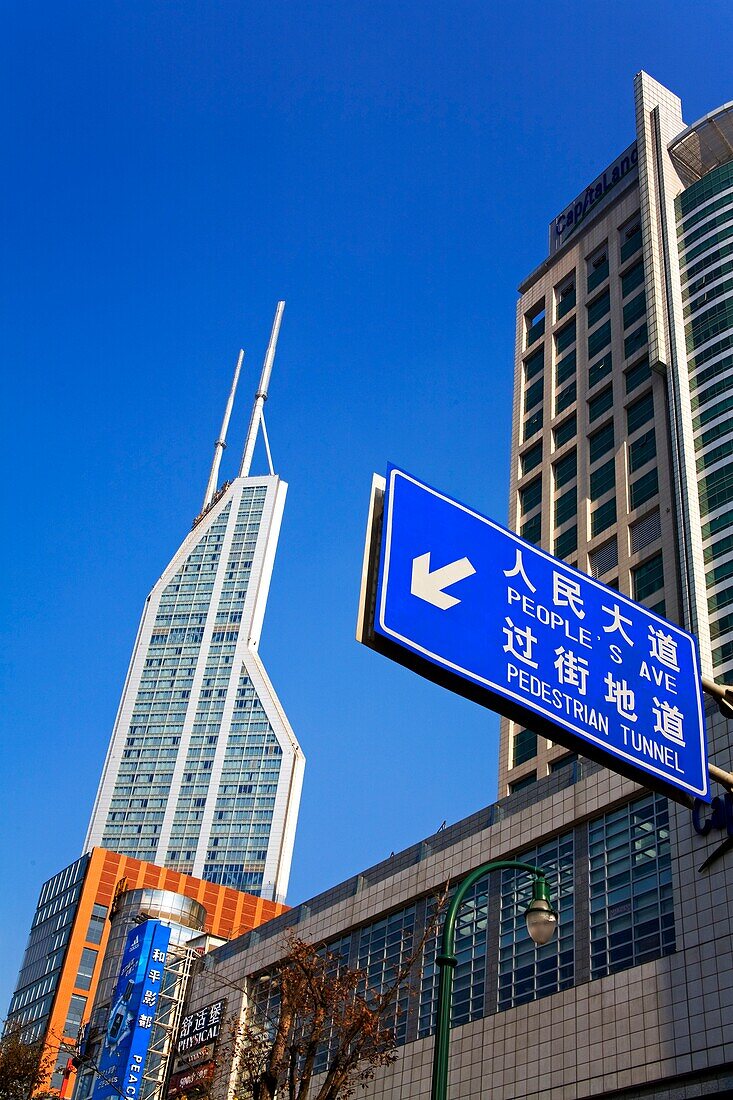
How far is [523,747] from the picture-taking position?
71938 mm

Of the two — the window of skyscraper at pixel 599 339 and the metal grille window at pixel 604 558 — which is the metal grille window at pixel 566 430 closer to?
the window of skyscraper at pixel 599 339

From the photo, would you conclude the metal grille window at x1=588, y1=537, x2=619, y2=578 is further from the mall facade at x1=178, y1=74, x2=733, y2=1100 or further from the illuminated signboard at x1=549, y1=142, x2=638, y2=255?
the illuminated signboard at x1=549, y1=142, x2=638, y2=255

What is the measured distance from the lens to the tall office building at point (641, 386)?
69250mm

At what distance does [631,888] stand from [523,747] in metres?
42.6

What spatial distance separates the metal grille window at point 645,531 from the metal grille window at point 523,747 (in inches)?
504

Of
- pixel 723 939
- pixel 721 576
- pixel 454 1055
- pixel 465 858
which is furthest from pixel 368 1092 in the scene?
pixel 721 576

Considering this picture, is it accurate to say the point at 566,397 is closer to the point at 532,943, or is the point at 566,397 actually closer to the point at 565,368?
the point at 565,368

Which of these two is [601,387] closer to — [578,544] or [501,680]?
[578,544]

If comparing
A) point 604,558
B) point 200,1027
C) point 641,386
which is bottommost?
point 200,1027

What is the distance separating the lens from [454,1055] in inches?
1270

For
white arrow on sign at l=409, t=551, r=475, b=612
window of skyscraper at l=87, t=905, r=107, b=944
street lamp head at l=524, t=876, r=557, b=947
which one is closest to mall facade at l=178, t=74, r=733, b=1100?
street lamp head at l=524, t=876, r=557, b=947

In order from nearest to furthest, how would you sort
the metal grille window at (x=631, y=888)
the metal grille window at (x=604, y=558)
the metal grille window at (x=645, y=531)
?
1. the metal grille window at (x=631, y=888)
2. the metal grille window at (x=645, y=531)
3. the metal grille window at (x=604, y=558)

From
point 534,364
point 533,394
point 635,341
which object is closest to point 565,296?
point 534,364

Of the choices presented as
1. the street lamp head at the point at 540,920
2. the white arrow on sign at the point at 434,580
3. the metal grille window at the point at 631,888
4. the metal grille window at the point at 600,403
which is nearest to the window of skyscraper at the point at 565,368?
the metal grille window at the point at 600,403
